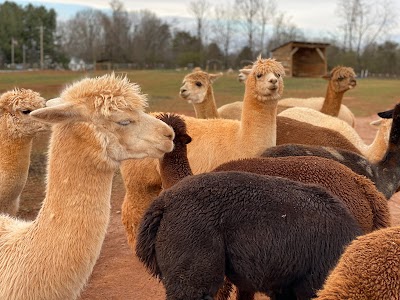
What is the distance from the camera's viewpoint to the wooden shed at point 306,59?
4497 centimetres

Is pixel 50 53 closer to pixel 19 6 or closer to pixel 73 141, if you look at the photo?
pixel 19 6

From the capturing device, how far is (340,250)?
9.84ft

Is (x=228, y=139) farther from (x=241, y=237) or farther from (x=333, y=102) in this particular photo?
(x=333, y=102)

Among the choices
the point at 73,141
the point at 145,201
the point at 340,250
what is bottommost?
the point at 145,201

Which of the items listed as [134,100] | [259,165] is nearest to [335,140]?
[259,165]

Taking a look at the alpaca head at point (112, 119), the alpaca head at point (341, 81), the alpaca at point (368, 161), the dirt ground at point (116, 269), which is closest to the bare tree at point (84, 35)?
the alpaca head at point (341, 81)

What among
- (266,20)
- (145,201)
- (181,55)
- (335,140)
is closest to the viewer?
(145,201)

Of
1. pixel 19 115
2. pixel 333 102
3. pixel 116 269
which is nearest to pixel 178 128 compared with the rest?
pixel 19 115

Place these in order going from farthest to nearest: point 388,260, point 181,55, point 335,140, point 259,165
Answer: point 181,55 < point 335,140 < point 259,165 < point 388,260

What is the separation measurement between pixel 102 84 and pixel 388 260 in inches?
77.2

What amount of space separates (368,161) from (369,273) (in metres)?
3.47

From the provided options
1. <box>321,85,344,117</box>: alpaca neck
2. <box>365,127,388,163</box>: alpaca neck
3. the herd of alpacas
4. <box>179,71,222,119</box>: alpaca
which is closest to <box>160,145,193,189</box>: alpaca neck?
the herd of alpacas

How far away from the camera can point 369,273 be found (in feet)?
6.46

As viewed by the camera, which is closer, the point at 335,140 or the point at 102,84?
the point at 102,84
